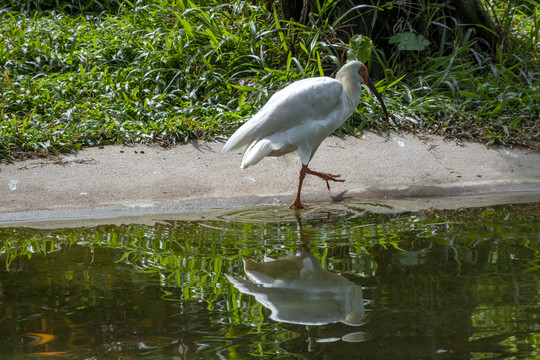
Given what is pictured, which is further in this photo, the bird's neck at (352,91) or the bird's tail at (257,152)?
the bird's neck at (352,91)

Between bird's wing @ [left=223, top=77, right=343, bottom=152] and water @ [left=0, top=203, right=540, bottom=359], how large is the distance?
24.5 inches

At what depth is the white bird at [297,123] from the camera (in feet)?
16.7

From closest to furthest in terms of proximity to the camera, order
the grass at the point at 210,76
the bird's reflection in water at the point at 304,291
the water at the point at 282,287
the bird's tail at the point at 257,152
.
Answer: the water at the point at 282,287 → the bird's reflection in water at the point at 304,291 → the bird's tail at the point at 257,152 → the grass at the point at 210,76

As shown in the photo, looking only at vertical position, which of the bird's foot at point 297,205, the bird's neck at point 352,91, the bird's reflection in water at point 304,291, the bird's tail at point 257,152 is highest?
the bird's neck at point 352,91

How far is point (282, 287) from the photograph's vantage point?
136 inches

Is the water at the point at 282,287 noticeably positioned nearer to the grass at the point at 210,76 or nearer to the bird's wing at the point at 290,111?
the bird's wing at the point at 290,111

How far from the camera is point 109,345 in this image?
271 centimetres

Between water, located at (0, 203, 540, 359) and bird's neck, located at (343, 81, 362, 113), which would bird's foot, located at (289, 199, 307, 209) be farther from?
bird's neck, located at (343, 81, 362, 113)

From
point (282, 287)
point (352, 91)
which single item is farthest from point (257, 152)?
point (282, 287)

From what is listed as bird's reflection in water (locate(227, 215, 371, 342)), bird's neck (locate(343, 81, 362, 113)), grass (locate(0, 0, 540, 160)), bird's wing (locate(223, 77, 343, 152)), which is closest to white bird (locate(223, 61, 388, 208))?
bird's wing (locate(223, 77, 343, 152))

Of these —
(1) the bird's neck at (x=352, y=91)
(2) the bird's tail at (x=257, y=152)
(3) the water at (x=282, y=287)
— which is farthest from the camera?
(1) the bird's neck at (x=352, y=91)

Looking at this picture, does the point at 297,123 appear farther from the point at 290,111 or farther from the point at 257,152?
the point at 257,152

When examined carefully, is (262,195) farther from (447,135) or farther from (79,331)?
(79,331)

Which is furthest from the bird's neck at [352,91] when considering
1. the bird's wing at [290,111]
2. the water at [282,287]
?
the water at [282,287]
